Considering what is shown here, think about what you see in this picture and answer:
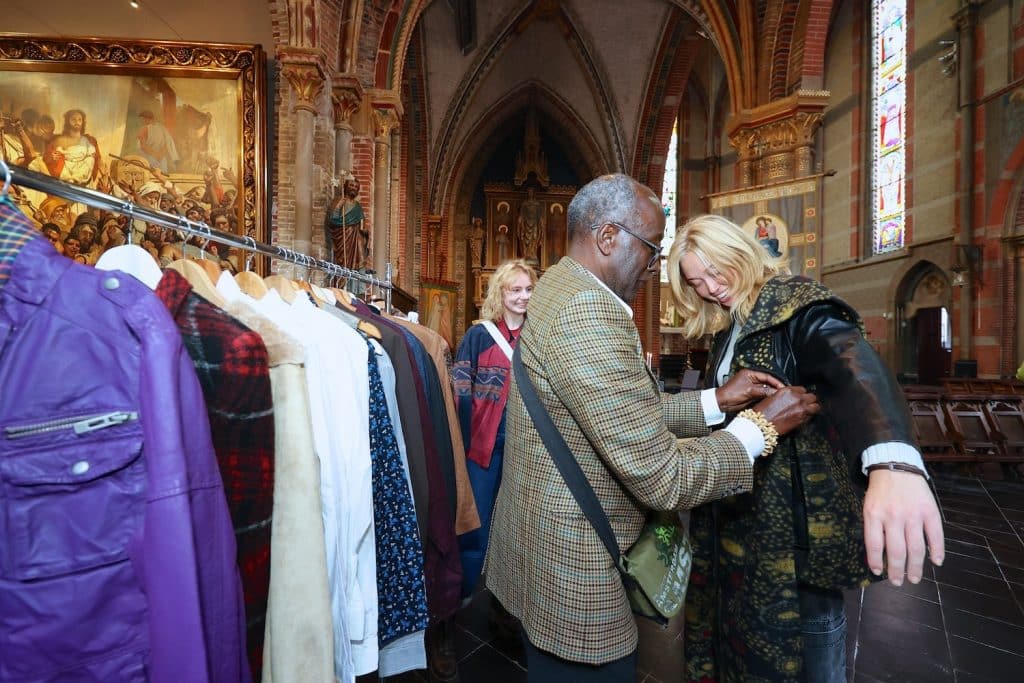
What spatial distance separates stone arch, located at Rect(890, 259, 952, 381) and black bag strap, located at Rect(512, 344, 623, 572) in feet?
48.3

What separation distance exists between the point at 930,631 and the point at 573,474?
3.18m

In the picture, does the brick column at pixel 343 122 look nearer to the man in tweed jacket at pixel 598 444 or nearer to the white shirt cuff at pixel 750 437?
the man in tweed jacket at pixel 598 444

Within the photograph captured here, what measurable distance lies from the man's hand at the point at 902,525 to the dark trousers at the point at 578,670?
642 mm

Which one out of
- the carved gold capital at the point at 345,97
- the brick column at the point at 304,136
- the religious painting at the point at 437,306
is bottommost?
the religious painting at the point at 437,306

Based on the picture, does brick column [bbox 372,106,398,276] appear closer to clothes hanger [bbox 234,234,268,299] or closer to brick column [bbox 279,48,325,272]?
brick column [bbox 279,48,325,272]

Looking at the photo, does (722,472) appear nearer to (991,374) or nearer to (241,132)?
(241,132)

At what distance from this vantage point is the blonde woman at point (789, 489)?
114 centimetres

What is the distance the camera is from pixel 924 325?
1298 centimetres

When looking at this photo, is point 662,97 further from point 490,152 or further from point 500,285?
point 500,285

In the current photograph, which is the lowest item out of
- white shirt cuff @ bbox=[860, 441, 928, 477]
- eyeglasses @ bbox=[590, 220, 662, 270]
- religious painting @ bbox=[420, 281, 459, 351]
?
white shirt cuff @ bbox=[860, 441, 928, 477]

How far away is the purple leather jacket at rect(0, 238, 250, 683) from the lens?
80 centimetres

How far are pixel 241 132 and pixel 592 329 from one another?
682 cm

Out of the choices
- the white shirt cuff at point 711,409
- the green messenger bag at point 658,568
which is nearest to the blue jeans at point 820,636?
the green messenger bag at point 658,568

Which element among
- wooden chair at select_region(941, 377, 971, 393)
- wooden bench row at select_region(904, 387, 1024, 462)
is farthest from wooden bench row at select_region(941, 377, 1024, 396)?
wooden bench row at select_region(904, 387, 1024, 462)
